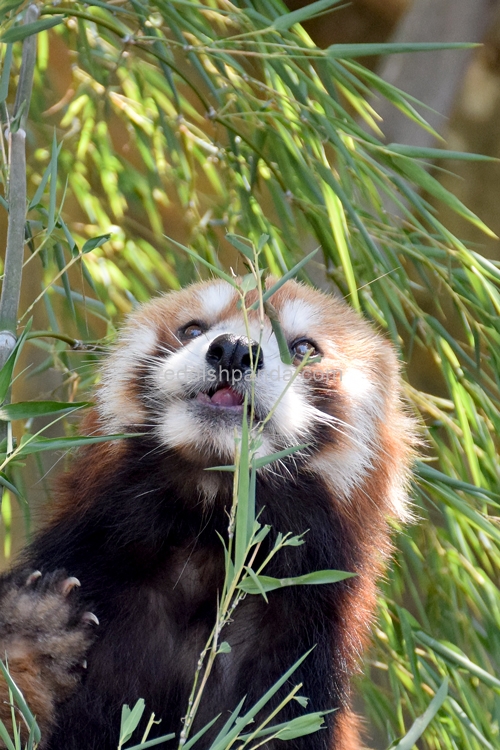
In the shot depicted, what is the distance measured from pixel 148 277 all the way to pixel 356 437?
1251mm

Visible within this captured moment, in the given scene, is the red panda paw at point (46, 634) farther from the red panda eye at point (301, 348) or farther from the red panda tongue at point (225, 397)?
the red panda eye at point (301, 348)

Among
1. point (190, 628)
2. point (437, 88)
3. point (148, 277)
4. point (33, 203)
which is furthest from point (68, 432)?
point (437, 88)

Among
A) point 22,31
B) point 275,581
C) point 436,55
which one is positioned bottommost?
point 275,581

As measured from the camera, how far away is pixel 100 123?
319 cm

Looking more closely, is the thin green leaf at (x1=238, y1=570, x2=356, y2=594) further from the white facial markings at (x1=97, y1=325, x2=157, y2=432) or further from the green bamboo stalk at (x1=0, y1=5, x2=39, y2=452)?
the white facial markings at (x1=97, y1=325, x2=157, y2=432)

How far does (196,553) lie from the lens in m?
2.00

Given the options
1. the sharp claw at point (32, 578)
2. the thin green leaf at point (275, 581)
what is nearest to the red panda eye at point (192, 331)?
the sharp claw at point (32, 578)

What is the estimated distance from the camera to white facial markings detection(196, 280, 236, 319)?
2.27m

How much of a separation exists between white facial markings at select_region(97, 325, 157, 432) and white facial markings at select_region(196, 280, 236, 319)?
0.16 meters

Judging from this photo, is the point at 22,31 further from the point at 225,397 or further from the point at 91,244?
the point at 225,397

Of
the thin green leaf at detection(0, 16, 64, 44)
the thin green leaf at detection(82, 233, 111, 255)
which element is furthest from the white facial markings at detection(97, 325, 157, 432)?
the thin green leaf at detection(0, 16, 64, 44)

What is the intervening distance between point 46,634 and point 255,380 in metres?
0.68

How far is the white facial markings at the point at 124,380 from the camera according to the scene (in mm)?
2179

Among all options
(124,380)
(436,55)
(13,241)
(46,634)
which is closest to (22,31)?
(13,241)
